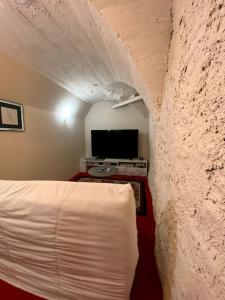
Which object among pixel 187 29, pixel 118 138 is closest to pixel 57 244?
pixel 187 29

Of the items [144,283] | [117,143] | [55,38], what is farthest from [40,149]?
[144,283]

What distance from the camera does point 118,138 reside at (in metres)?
4.26

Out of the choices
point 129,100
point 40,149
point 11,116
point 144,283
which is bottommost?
point 144,283

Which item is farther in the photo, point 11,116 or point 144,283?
point 11,116

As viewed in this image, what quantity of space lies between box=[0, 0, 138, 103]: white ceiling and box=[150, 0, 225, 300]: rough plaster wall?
76cm

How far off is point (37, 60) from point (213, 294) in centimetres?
245

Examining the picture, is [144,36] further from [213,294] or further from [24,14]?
[213,294]

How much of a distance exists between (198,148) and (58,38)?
162cm

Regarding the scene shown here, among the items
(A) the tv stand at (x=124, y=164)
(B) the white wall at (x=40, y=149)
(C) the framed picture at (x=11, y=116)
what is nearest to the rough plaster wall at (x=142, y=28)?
(C) the framed picture at (x=11, y=116)

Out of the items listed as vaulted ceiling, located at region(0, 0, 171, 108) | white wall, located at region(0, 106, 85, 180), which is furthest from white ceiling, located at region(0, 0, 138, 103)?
white wall, located at region(0, 106, 85, 180)

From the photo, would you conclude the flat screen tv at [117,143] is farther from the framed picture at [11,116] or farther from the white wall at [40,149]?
the framed picture at [11,116]

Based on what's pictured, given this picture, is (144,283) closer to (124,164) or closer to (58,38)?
(58,38)

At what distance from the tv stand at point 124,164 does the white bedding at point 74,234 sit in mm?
3116

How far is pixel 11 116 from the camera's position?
2.19m
